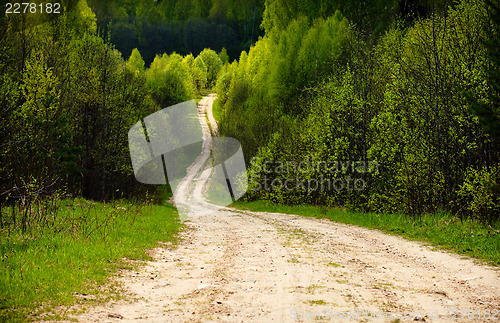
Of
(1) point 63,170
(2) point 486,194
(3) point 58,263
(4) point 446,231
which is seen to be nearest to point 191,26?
(1) point 63,170

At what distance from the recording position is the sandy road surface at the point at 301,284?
201 inches

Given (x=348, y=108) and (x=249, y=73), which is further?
(x=249, y=73)

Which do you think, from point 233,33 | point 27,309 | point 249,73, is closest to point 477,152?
point 27,309

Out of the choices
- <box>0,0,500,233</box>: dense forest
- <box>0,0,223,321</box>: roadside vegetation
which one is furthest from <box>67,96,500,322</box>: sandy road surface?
<box>0,0,500,233</box>: dense forest

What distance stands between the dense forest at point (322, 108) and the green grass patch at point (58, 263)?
118cm

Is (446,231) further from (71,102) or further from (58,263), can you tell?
(71,102)

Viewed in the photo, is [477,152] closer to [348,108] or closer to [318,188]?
[348,108]

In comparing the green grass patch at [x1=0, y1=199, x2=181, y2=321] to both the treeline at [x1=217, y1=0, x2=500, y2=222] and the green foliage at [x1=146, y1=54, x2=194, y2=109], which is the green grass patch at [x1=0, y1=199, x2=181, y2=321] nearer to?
the treeline at [x1=217, y1=0, x2=500, y2=222]

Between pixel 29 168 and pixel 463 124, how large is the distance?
1623 centimetres

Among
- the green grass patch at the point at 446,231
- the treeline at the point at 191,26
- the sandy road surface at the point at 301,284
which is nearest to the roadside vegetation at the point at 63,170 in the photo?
the sandy road surface at the point at 301,284

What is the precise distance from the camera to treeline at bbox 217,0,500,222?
46.1 ft

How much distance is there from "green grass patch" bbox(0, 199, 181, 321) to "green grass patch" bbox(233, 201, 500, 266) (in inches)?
323

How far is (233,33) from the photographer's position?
156 meters

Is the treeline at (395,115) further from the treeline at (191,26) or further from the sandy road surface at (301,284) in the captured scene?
the treeline at (191,26)
